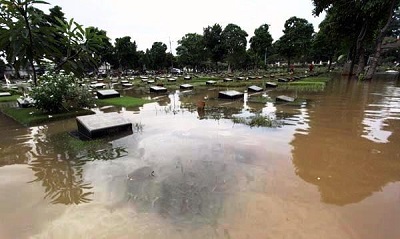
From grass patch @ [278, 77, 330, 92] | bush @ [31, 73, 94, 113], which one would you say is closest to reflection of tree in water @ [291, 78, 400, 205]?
bush @ [31, 73, 94, 113]

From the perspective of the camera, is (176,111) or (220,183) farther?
(176,111)

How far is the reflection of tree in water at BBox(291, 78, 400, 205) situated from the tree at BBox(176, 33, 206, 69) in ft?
136

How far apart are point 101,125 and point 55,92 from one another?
450 centimetres

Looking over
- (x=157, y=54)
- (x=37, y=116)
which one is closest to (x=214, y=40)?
(x=157, y=54)

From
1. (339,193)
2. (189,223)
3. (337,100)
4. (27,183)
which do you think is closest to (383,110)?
(337,100)

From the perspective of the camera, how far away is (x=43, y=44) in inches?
535

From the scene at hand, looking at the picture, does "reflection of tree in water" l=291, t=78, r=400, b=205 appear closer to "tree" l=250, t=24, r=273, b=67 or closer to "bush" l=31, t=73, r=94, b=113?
"bush" l=31, t=73, r=94, b=113

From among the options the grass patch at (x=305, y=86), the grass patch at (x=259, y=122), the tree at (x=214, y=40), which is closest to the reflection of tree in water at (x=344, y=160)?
the grass patch at (x=259, y=122)

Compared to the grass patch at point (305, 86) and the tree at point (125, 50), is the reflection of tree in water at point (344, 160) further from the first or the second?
the tree at point (125, 50)

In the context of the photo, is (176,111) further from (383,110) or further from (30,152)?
(383,110)

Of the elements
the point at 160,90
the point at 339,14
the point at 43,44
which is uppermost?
the point at 339,14

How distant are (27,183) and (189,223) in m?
3.57

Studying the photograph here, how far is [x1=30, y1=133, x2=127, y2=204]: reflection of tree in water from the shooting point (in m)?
4.43

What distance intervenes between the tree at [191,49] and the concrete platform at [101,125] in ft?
133
